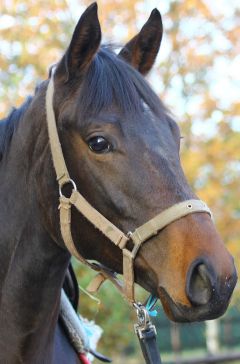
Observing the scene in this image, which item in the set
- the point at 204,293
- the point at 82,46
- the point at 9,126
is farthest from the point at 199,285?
the point at 9,126

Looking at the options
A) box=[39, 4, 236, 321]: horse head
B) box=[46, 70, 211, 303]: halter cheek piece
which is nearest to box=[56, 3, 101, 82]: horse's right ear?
box=[39, 4, 236, 321]: horse head

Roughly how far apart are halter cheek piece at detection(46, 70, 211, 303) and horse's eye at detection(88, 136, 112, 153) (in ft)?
0.56

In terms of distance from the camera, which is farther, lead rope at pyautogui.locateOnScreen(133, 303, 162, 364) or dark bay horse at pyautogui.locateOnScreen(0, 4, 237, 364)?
lead rope at pyautogui.locateOnScreen(133, 303, 162, 364)

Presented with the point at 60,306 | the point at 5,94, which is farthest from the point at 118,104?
the point at 5,94

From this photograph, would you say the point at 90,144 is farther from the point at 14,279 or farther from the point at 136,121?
the point at 14,279

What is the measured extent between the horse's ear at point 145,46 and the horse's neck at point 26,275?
592 mm

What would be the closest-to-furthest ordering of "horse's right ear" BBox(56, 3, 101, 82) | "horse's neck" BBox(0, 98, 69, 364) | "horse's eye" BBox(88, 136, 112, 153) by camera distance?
"horse's eye" BBox(88, 136, 112, 153) < "horse's right ear" BBox(56, 3, 101, 82) < "horse's neck" BBox(0, 98, 69, 364)

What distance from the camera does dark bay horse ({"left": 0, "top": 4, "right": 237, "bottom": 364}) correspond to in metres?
2.12

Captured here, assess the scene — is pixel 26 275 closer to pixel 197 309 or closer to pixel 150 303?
pixel 150 303

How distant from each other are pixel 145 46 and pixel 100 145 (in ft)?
2.43

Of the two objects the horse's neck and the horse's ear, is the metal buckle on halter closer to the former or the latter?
the horse's neck

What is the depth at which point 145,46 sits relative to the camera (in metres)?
2.89

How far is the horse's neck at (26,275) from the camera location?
264 centimetres

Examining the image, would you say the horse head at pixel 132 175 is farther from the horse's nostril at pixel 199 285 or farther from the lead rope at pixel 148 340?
the lead rope at pixel 148 340
